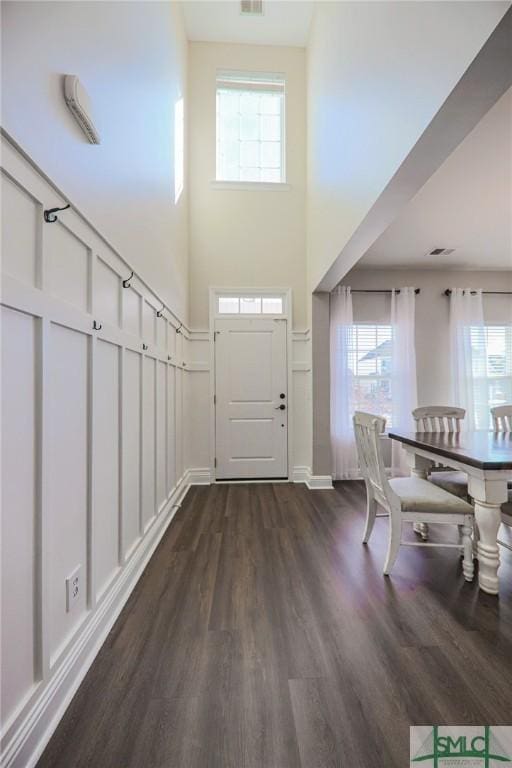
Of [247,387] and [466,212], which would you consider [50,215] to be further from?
[466,212]

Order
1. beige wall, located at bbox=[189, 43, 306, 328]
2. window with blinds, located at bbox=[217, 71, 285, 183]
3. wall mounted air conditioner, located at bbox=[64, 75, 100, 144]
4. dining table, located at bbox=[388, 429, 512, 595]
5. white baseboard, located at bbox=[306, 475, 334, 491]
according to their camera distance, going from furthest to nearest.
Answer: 1. window with blinds, located at bbox=[217, 71, 285, 183]
2. beige wall, located at bbox=[189, 43, 306, 328]
3. white baseboard, located at bbox=[306, 475, 334, 491]
4. dining table, located at bbox=[388, 429, 512, 595]
5. wall mounted air conditioner, located at bbox=[64, 75, 100, 144]

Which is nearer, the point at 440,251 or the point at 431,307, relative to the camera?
the point at 440,251

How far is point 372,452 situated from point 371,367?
2425 mm

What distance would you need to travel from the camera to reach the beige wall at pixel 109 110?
97cm

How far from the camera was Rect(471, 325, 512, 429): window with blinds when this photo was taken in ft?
14.1

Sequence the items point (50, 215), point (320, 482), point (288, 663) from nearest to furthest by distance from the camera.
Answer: point (50, 215) → point (288, 663) → point (320, 482)

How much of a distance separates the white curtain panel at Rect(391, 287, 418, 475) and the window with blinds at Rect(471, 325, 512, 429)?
0.85m

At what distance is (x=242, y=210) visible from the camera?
4145mm

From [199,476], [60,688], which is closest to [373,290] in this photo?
[199,476]

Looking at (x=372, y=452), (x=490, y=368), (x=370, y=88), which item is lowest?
(x=372, y=452)

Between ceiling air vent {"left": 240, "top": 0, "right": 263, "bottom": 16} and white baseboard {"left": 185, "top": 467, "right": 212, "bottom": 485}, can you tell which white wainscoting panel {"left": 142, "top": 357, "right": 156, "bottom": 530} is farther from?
ceiling air vent {"left": 240, "top": 0, "right": 263, "bottom": 16}

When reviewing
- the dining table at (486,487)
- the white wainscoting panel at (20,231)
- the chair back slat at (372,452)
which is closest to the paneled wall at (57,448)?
the white wainscoting panel at (20,231)

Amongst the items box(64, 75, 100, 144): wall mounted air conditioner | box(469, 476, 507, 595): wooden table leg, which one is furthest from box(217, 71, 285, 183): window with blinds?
box(469, 476, 507, 595): wooden table leg

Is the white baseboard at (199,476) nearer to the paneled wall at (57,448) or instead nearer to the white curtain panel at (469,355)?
the paneled wall at (57,448)
